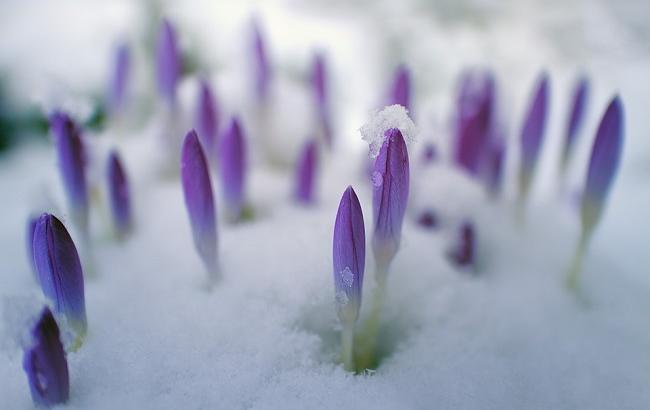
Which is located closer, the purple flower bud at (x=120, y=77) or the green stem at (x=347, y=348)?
the green stem at (x=347, y=348)

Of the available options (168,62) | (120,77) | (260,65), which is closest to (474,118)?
(260,65)

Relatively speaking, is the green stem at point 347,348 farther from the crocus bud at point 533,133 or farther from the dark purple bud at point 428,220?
the crocus bud at point 533,133

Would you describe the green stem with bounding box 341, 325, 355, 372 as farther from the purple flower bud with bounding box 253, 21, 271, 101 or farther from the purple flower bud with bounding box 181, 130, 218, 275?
the purple flower bud with bounding box 253, 21, 271, 101

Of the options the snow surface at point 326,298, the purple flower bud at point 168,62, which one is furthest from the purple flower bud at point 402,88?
the purple flower bud at point 168,62

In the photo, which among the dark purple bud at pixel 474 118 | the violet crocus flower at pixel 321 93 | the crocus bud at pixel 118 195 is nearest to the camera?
the crocus bud at pixel 118 195

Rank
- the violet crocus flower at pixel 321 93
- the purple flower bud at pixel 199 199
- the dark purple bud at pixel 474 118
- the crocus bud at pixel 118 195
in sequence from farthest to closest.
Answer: the violet crocus flower at pixel 321 93
the dark purple bud at pixel 474 118
the crocus bud at pixel 118 195
the purple flower bud at pixel 199 199

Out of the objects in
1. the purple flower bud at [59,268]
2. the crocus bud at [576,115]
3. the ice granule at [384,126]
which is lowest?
the purple flower bud at [59,268]
